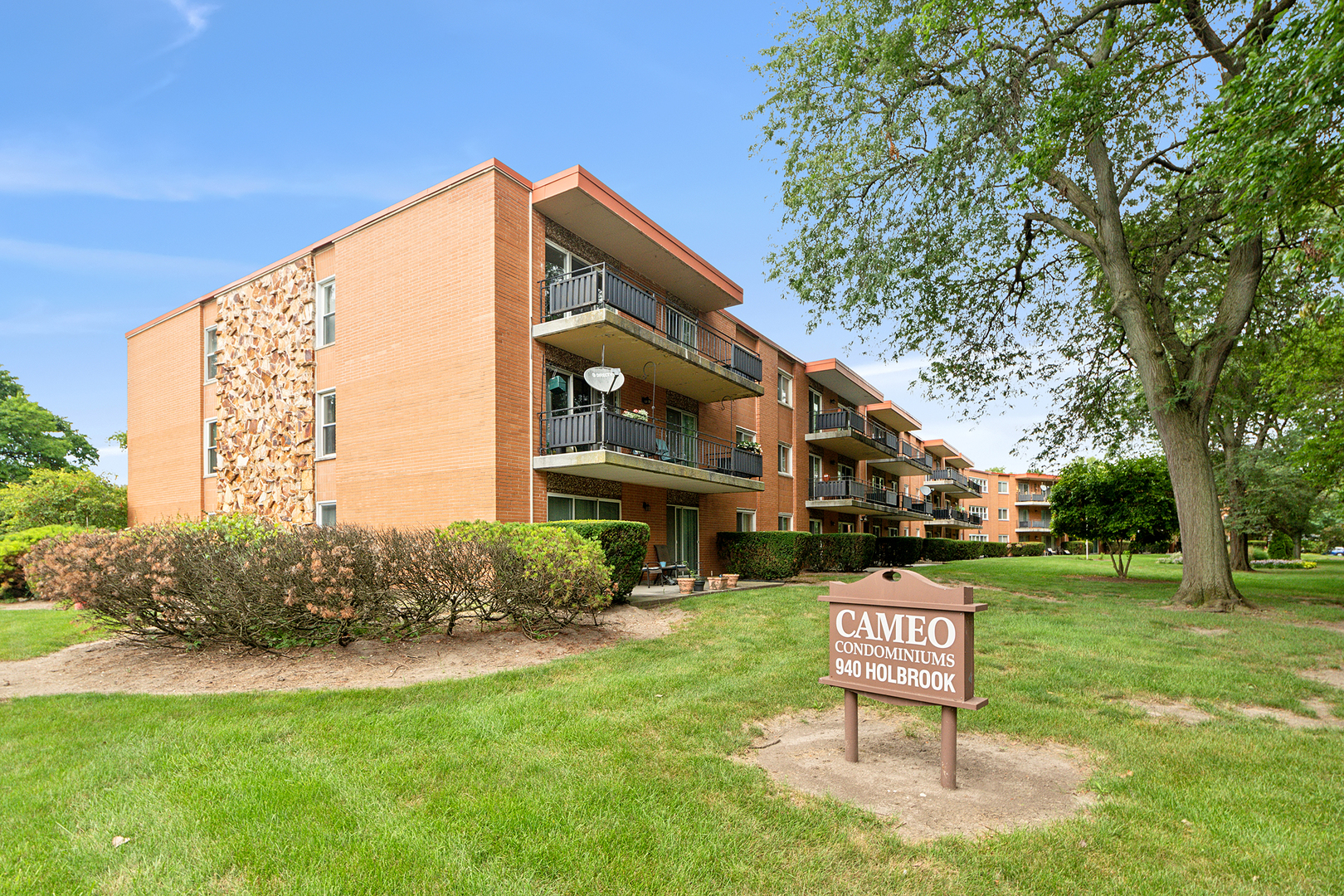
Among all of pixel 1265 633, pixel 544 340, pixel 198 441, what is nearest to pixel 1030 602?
pixel 1265 633

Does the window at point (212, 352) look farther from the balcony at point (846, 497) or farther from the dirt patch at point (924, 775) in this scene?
the dirt patch at point (924, 775)

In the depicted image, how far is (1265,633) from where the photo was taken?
10.6m

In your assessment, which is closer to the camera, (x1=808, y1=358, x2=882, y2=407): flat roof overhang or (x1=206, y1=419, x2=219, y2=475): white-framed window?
(x1=206, y1=419, x2=219, y2=475): white-framed window

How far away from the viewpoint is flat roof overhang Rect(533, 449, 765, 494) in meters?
14.1

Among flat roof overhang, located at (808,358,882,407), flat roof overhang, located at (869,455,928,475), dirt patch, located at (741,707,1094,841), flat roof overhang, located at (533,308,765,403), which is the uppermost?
flat roof overhang, located at (808,358,882,407)

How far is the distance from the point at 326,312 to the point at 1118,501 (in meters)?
24.0

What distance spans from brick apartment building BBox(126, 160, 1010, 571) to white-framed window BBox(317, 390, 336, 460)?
7 cm

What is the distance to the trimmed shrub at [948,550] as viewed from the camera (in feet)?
135

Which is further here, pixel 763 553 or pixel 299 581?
pixel 763 553

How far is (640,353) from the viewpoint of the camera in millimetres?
16281

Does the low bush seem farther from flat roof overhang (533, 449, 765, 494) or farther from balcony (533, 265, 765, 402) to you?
balcony (533, 265, 765, 402)

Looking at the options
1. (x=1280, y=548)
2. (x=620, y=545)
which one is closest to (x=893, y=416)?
(x=1280, y=548)

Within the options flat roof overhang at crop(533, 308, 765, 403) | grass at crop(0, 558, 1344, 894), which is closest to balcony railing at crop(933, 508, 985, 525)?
flat roof overhang at crop(533, 308, 765, 403)

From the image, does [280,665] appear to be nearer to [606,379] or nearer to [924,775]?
[924,775]
